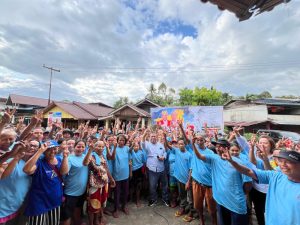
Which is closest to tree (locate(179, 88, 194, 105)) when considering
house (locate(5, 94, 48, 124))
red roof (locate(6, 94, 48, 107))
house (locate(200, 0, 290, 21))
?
house (locate(5, 94, 48, 124))

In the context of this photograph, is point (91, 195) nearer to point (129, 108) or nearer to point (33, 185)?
point (33, 185)

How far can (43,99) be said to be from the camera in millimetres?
36656

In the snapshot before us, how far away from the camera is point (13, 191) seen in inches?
98.9

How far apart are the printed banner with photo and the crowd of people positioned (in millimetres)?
4427

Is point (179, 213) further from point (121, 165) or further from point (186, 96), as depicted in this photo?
point (186, 96)

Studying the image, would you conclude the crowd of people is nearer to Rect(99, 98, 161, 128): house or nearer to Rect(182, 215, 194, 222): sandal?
Rect(182, 215, 194, 222): sandal

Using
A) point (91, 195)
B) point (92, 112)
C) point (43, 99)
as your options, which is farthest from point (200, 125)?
point (43, 99)

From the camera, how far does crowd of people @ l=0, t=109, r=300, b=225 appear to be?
2252 mm

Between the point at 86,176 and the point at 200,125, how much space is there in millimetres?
8560

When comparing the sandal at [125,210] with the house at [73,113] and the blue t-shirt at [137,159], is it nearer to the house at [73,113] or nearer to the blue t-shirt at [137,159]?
the blue t-shirt at [137,159]

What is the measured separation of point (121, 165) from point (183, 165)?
4.96ft

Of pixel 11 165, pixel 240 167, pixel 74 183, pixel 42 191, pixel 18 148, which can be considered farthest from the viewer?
pixel 74 183

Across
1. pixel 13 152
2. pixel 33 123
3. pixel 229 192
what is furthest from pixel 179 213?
pixel 13 152

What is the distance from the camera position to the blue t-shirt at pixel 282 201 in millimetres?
1918
